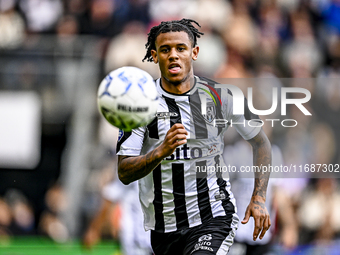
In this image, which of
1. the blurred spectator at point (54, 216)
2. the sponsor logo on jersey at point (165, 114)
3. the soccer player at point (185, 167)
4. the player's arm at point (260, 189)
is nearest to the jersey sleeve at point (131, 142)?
the soccer player at point (185, 167)

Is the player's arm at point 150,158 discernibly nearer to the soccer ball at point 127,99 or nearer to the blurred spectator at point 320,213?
the soccer ball at point 127,99

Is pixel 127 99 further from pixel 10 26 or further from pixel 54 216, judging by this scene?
pixel 10 26

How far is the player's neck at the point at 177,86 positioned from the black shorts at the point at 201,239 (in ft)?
3.62

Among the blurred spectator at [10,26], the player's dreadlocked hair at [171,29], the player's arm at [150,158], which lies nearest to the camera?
the player's arm at [150,158]

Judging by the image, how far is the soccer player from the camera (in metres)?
4.03

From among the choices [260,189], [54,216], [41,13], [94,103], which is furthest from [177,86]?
[41,13]

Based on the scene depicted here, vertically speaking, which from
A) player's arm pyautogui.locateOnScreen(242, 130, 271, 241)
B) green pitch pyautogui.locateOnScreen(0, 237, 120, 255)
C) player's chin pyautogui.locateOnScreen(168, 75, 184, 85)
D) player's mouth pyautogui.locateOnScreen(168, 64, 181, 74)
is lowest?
green pitch pyautogui.locateOnScreen(0, 237, 120, 255)

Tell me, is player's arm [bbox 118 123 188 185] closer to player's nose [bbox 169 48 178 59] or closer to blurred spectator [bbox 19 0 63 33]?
player's nose [bbox 169 48 178 59]

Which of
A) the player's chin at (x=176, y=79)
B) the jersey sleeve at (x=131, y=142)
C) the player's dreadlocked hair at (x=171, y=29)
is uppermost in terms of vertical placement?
the player's dreadlocked hair at (x=171, y=29)

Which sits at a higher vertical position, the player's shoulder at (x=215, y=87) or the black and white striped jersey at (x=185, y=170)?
the player's shoulder at (x=215, y=87)

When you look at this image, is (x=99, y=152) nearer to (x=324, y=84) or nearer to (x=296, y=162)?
(x=296, y=162)

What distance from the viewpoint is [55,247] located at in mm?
8227

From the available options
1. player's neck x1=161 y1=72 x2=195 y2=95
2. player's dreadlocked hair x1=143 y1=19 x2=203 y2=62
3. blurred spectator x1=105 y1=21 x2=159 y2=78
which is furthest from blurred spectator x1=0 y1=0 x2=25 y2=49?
player's neck x1=161 y1=72 x2=195 y2=95

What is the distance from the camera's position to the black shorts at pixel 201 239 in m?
3.87
